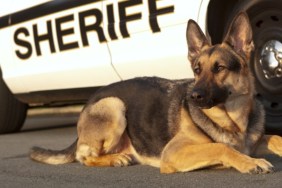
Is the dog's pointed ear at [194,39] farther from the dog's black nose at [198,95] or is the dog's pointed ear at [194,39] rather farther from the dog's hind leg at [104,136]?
the dog's hind leg at [104,136]

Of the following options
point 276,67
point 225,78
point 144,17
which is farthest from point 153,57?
point 225,78

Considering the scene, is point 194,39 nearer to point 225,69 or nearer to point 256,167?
point 225,69

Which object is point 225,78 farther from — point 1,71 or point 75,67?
point 1,71

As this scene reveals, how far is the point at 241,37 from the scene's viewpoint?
4801 millimetres

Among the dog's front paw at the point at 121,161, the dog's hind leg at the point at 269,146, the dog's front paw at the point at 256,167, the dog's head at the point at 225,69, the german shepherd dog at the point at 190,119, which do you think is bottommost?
the dog's front paw at the point at 121,161

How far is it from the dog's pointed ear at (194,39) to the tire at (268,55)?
0.75 m

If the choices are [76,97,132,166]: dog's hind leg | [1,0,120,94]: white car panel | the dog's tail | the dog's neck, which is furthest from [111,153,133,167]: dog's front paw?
[1,0,120,94]: white car panel

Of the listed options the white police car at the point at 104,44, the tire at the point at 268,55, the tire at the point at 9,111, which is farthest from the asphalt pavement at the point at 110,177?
the tire at the point at 9,111

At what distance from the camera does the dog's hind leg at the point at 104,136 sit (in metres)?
5.15

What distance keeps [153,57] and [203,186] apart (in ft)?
6.76

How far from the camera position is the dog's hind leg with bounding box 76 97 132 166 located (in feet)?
16.9

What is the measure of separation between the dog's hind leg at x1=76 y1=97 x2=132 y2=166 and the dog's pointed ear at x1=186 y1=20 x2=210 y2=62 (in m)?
0.64

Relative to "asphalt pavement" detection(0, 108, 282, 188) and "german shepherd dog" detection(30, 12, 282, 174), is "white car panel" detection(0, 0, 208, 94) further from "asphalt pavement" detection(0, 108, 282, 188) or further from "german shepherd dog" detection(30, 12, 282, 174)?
"asphalt pavement" detection(0, 108, 282, 188)

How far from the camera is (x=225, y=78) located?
15.2 feet
